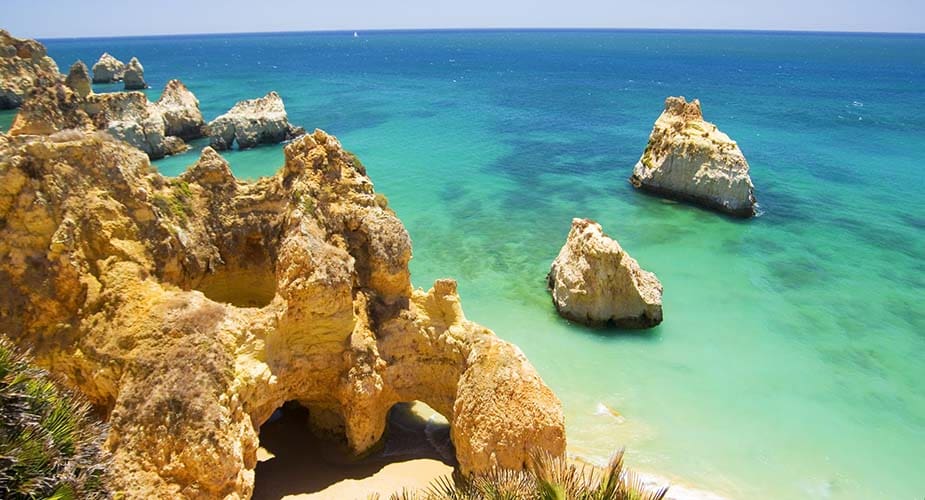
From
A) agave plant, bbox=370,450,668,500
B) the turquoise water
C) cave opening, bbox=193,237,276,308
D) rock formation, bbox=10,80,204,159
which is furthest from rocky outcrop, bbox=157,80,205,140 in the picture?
agave plant, bbox=370,450,668,500

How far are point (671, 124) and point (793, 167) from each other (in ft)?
50.1

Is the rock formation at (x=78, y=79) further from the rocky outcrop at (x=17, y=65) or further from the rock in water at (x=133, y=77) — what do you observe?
the rock in water at (x=133, y=77)

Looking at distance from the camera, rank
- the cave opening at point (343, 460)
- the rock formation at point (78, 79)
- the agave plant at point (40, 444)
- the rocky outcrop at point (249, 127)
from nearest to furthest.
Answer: the agave plant at point (40, 444) → the cave opening at point (343, 460) → the rock formation at point (78, 79) → the rocky outcrop at point (249, 127)

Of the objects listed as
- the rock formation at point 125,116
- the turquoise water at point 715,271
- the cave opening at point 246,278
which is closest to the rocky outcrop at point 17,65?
the turquoise water at point 715,271

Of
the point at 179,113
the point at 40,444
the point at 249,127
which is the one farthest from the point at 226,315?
the point at 179,113

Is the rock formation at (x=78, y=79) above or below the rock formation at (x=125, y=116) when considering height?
above

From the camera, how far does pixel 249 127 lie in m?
47.7

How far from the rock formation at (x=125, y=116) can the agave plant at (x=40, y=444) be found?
14357mm

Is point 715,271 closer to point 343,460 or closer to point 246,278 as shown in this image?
point 343,460

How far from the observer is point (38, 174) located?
909 centimetres

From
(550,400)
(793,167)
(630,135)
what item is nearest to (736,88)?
(630,135)

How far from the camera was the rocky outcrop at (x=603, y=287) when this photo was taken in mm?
19969

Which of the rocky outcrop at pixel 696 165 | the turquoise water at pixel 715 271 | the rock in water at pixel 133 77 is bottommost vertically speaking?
the turquoise water at pixel 715 271

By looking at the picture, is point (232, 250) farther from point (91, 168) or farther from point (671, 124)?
point (671, 124)
